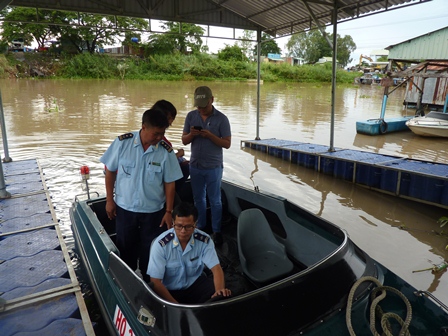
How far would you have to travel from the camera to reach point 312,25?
7.27 metres

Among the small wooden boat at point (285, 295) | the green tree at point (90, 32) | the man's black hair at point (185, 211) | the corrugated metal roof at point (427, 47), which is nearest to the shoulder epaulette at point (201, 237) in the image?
the man's black hair at point (185, 211)

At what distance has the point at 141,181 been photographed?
2529 millimetres

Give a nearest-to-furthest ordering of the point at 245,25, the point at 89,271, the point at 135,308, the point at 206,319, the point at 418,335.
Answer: the point at 206,319 → the point at 418,335 → the point at 135,308 → the point at 89,271 → the point at 245,25

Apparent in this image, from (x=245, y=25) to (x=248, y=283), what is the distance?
6646 mm

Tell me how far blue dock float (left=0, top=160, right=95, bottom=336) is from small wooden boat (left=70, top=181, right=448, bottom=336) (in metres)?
0.23

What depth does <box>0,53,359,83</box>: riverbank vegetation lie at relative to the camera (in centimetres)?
2966

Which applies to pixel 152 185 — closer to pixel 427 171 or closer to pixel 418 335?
pixel 418 335

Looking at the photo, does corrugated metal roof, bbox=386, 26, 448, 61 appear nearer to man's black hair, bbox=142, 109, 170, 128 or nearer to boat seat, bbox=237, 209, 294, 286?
boat seat, bbox=237, 209, 294, 286

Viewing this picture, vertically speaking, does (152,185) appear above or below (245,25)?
below

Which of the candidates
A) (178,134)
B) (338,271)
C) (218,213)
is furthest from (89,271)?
(178,134)

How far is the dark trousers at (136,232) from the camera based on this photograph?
8.65 ft

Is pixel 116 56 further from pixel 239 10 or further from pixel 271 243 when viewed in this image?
pixel 271 243

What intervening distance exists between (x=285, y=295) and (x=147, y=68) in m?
34.8

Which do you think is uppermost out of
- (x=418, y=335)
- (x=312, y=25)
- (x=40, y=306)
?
(x=312, y=25)
